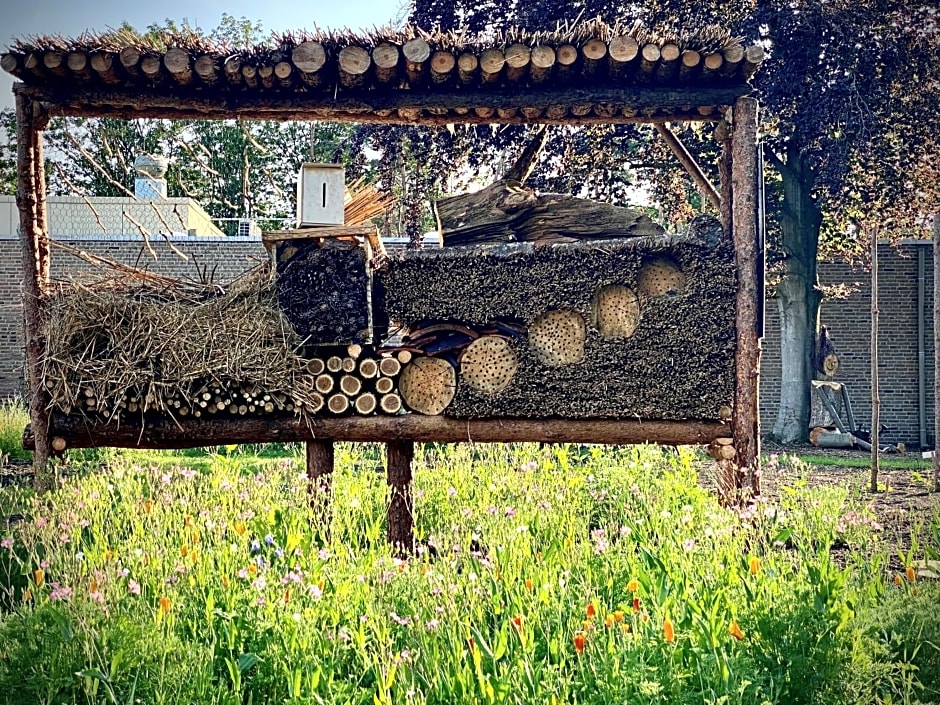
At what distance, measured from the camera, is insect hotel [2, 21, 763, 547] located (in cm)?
638

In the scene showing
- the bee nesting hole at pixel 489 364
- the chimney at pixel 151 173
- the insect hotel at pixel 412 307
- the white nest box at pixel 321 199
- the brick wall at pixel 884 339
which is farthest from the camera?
the chimney at pixel 151 173

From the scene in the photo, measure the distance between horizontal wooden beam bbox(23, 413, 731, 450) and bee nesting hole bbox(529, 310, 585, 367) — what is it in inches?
16.7

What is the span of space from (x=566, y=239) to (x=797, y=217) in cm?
1078

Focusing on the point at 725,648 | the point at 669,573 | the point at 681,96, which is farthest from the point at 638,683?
the point at 681,96

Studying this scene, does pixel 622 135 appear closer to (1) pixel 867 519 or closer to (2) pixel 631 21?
(2) pixel 631 21

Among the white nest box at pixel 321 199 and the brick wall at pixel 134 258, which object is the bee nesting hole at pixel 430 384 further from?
the brick wall at pixel 134 258

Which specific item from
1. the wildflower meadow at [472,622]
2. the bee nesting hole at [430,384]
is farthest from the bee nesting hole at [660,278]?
the wildflower meadow at [472,622]

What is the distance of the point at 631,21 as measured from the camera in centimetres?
1391

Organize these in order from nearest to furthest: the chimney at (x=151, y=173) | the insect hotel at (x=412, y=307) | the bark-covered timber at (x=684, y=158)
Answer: the insect hotel at (x=412, y=307) → the bark-covered timber at (x=684, y=158) → the chimney at (x=151, y=173)

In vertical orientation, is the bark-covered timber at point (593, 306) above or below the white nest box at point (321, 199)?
below

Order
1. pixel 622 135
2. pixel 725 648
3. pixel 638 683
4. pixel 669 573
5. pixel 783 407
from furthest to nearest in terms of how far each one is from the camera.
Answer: pixel 783 407 → pixel 622 135 → pixel 669 573 → pixel 725 648 → pixel 638 683

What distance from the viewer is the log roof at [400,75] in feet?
20.5

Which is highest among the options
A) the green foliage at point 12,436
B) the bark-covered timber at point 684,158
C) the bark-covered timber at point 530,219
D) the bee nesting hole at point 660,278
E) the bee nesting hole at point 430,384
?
the bark-covered timber at point 684,158

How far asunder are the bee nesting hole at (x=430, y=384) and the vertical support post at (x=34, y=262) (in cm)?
249
